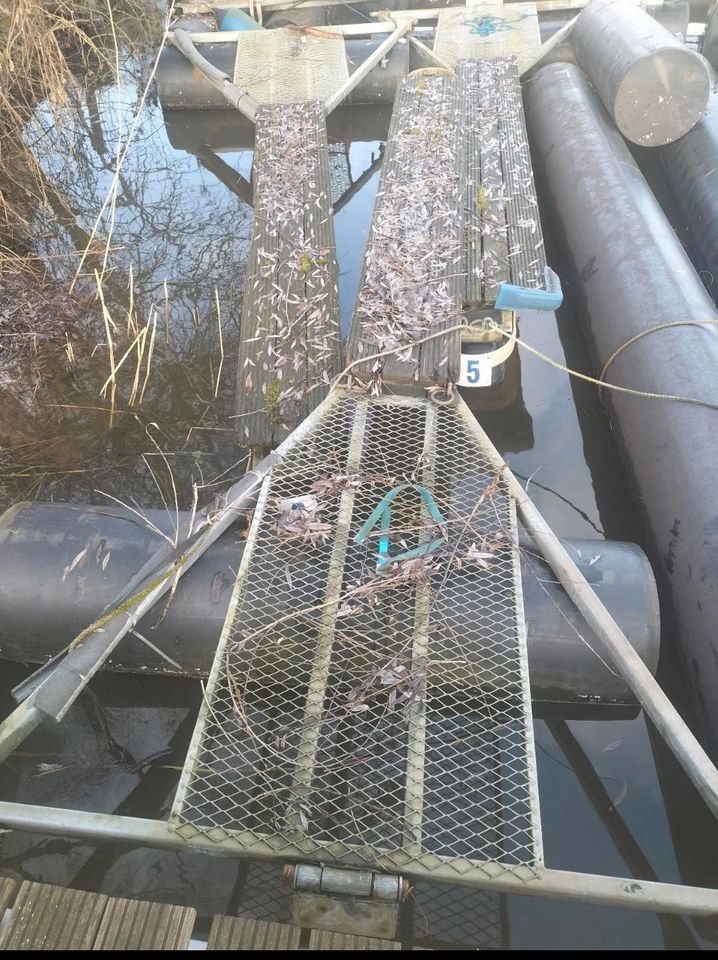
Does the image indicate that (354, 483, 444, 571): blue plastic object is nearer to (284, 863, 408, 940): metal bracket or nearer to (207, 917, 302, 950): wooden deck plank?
(284, 863, 408, 940): metal bracket

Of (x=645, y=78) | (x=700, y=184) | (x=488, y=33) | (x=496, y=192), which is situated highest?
(x=488, y=33)

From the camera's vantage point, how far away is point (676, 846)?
3.20m

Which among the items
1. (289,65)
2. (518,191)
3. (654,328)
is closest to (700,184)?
(518,191)

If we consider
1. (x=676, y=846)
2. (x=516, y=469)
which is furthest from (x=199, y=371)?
(x=676, y=846)

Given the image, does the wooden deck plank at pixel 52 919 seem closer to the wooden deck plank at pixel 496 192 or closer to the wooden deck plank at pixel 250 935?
the wooden deck plank at pixel 250 935

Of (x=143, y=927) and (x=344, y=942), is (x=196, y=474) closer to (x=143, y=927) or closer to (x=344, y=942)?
(x=143, y=927)

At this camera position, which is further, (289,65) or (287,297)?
(289,65)

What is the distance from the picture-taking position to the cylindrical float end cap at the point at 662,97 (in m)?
6.28

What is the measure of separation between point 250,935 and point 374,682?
3.60 ft

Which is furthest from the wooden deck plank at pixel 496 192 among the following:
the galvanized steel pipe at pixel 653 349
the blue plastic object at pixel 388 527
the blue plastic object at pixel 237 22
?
the blue plastic object at pixel 237 22

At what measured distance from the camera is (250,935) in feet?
7.69

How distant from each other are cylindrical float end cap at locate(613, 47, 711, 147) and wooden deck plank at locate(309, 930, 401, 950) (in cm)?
774

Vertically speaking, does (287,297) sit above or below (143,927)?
above

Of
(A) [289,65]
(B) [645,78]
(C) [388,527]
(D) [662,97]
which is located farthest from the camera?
(A) [289,65]
